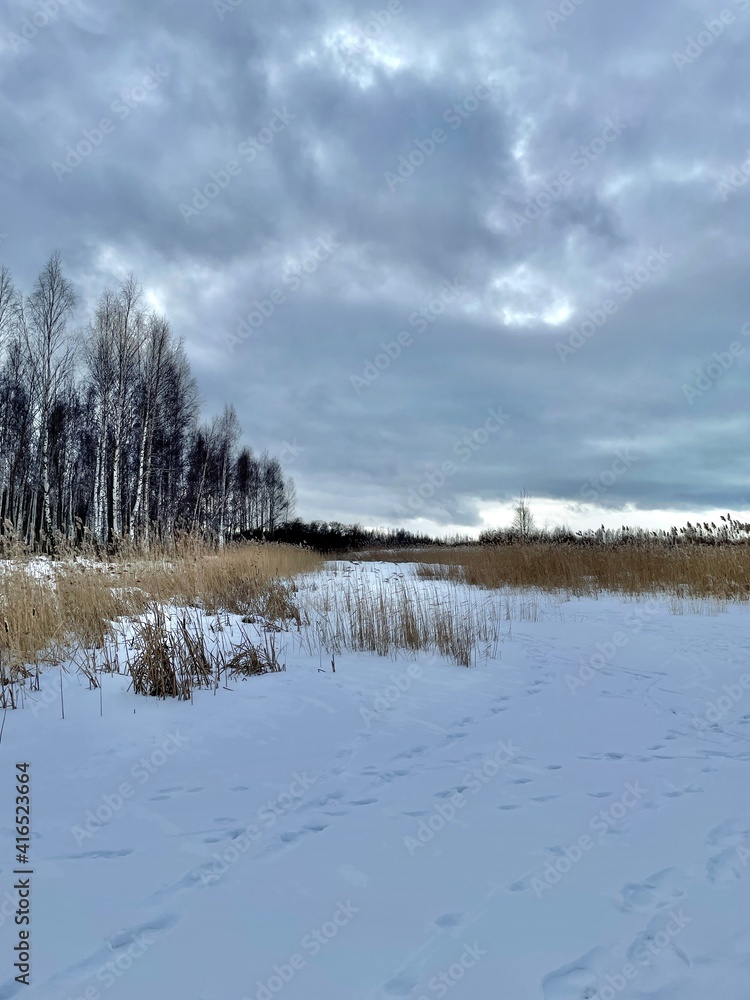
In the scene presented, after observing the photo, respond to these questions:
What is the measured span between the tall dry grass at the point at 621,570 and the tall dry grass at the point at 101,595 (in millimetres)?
6133

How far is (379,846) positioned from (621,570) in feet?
35.1

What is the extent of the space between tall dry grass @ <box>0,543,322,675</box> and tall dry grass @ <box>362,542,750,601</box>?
6.13 metres

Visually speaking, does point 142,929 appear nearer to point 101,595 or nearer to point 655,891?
point 655,891

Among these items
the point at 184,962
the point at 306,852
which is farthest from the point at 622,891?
the point at 184,962

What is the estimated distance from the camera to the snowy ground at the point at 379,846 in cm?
146

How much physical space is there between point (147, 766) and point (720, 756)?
3.30m

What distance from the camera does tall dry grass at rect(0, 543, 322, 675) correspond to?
469 centimetres

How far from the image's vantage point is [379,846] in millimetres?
2127

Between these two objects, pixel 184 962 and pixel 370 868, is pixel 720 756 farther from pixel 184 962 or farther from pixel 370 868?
pixel 184 962

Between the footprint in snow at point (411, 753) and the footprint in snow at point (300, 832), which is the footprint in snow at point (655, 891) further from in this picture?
the footprint in snow at point (411, 753)

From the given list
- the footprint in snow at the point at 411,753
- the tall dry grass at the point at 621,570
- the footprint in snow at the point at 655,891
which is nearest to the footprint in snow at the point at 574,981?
the footprint in snow at the point at 655,891

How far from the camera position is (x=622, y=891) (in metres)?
1.80

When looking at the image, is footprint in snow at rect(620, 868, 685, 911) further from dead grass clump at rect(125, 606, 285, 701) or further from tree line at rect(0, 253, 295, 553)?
tree line at rect(0, 253, 295, 553)

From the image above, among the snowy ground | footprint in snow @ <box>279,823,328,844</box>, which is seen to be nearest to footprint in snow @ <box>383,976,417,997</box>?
the snowy ground
